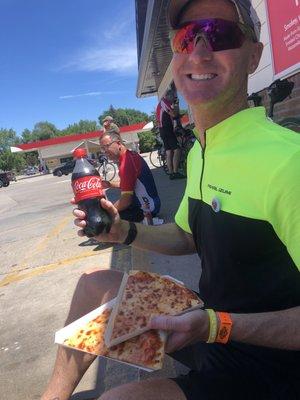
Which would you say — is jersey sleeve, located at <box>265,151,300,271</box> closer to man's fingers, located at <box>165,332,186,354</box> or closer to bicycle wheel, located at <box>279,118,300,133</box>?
man's fingers, located at <box>165,332,186,354</box>

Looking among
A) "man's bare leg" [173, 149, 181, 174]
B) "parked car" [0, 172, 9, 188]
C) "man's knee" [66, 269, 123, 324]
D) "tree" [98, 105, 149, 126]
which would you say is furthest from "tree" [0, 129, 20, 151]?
"man's knee" [66, 269, 123, 324]

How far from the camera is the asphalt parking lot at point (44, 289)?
295 centimetres

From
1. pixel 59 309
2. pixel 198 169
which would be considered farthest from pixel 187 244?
→ pixel 59 309

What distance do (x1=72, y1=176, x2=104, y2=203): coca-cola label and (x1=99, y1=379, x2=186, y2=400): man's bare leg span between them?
94 cm

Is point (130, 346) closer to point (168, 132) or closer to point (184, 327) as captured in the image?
point (184, 327)

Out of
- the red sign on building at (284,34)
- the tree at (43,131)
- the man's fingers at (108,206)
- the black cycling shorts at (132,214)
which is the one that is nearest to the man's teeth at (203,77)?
the man's fingers at (108,206)

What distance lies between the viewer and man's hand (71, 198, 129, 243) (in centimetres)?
216

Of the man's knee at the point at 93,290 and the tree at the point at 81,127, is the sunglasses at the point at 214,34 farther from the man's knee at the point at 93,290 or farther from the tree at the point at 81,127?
the tree at the point at 81,127

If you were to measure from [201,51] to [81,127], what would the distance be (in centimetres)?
15583

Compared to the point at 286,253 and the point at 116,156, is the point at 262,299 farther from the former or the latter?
the point at 116,156

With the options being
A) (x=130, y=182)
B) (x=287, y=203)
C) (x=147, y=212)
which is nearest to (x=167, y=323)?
(x=287, y=203)

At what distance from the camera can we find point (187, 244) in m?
2.35

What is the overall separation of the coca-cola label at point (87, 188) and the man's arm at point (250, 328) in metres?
0.92

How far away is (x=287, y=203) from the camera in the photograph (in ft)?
4.41
